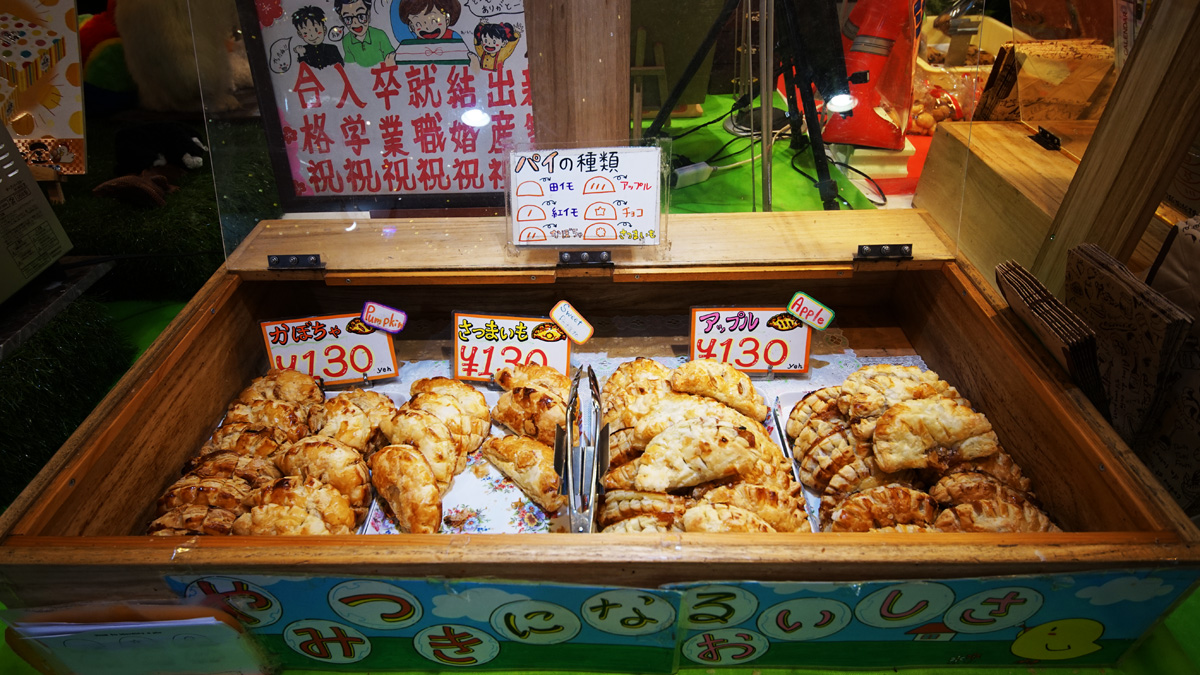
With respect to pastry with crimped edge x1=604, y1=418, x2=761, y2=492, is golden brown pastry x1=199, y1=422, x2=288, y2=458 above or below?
below

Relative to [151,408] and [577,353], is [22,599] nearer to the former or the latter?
[151,408]

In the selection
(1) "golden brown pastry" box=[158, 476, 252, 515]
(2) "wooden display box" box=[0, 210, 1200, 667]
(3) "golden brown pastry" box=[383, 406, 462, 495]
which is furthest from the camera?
(3) "golden brown pastry" box=[383, 406, 462, 495]

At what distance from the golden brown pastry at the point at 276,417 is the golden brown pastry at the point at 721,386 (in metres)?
1.30

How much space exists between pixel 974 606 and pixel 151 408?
2.33m

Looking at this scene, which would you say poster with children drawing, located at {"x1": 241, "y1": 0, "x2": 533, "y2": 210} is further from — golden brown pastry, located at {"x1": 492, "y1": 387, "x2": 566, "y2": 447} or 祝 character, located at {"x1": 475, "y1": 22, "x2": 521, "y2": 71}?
golden brown pastry, located at {"x1": 492, "y1": 387, "x2": 566, "y2": 447}

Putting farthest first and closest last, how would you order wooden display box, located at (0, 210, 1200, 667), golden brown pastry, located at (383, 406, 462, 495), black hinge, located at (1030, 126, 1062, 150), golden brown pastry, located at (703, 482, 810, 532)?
black hinge, located at (1030, 126, 1062, 150) → golden brown pastry, located at (383, 406, 462, 495) → golden brown pastry, located at (703, 482, 810, 532) → wooden display box, located at (0, 210, 1200, 667)

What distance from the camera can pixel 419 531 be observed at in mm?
1745

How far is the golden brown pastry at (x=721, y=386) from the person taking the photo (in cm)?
210

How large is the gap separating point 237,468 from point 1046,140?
3.87 metres

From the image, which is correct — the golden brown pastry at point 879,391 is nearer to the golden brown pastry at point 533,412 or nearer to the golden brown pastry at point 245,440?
the golden brown pastry at point 533,412

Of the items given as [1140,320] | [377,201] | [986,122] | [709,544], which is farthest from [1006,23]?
[709,544]

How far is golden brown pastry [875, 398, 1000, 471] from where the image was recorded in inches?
71.5

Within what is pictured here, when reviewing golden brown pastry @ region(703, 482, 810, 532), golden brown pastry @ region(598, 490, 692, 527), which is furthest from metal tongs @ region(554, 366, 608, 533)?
golden brown pastry @ region(703, 482, 810, 532)

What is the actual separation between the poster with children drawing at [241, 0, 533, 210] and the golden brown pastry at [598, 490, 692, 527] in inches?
48.4
